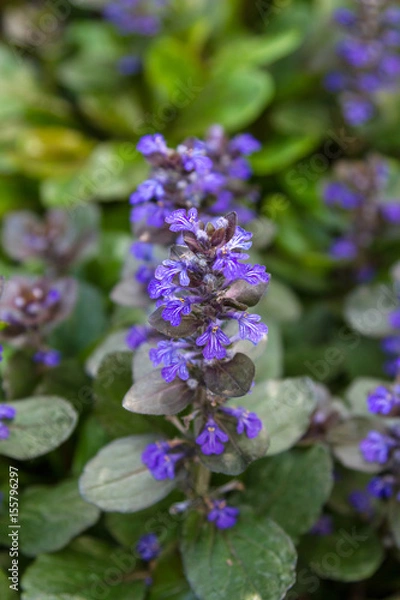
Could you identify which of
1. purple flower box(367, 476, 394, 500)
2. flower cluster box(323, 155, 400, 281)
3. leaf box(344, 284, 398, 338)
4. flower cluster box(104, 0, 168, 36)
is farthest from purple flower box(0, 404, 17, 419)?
flower cluster box(104, 0, 168, 36)

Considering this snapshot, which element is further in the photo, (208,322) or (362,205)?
(362,205)

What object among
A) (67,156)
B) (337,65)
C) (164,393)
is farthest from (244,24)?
(164,393)

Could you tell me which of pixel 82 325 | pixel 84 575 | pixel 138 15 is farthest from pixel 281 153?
pixel 84 575

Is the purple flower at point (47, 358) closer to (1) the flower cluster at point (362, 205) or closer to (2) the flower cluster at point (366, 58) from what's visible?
(1) the flower cluster at point (362, 205)

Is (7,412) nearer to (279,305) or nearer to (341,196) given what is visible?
(279,305)

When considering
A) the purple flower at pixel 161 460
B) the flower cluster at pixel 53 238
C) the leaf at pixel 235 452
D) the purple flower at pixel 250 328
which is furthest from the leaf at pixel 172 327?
the flower cluster at pixel 53 238

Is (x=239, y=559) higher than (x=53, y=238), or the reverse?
(x=53, y=238)

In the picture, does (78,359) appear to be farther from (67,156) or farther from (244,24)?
(244,24)
